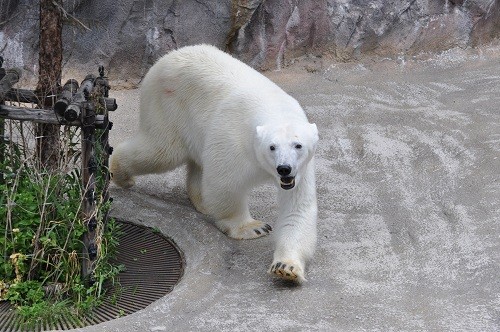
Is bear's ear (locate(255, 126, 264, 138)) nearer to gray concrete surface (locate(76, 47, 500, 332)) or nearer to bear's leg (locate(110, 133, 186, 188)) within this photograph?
gray concrete surface (locate(76, 47, 500, 332))

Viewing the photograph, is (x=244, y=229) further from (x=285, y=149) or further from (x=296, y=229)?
(x=285, y=149)

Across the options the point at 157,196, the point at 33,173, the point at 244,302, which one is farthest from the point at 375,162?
the point at 33,173

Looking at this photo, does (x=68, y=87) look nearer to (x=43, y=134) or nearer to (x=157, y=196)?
(x=43, y=134)

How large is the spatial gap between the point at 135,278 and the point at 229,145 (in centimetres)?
92

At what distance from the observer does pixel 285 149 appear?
15.0 ft

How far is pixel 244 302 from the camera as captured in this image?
440 centimetres

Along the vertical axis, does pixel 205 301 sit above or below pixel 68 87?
below

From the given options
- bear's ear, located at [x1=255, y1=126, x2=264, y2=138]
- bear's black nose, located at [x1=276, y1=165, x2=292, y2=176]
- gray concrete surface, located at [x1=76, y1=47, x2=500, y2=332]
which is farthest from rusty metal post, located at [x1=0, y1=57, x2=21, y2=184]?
bear's black nose, located at [x1=276, y1=165, x2=292, y2=176]

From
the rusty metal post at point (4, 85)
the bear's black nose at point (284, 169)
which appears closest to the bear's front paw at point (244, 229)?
the bear's black nose at point (284, 169)

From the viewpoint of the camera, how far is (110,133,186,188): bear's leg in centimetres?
564

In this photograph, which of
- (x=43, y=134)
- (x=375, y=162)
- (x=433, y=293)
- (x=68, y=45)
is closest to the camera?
(x=433, y=293)

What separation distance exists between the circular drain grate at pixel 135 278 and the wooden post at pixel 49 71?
704 millimetres

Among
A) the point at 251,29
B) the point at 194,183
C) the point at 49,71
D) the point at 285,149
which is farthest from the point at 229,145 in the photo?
the point at 251,29

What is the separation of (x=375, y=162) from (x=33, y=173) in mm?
2625
